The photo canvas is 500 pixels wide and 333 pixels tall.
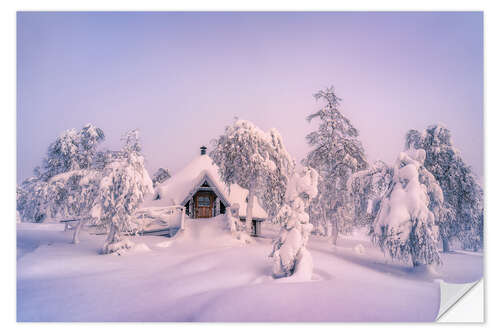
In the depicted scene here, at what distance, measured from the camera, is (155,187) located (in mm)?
6109

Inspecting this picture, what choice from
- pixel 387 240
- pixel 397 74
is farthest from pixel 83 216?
pixel 397 74

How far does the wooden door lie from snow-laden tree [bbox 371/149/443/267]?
13.0ft

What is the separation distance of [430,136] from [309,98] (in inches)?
107

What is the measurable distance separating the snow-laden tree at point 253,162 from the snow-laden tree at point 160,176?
1170 mm

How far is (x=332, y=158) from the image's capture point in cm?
616

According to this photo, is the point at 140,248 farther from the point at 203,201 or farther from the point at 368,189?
the point at 368,189

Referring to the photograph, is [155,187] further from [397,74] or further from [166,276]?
[397,74]

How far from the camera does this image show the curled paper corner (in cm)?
505

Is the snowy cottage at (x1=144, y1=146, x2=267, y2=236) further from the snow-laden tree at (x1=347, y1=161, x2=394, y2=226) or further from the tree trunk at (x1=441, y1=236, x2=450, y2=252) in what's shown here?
the tree trunk at (x1=441, y1=236, x2=450, y2=252)

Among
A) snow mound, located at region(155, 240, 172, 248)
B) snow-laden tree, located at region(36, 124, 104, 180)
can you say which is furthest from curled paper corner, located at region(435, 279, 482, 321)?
snow-laden tree, located at region(36, 124, 104, 180)

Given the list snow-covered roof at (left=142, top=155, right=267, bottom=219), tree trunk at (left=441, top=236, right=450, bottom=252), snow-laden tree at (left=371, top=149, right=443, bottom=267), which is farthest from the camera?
snow-covered roof at (left=142, top=155, right=267, bottom=219)

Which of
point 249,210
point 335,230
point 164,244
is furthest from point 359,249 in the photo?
point 164,244

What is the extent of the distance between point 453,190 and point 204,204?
225 inches

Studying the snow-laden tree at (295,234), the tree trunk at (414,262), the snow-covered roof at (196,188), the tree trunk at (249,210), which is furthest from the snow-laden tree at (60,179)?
the tree trunk at (414,262)
